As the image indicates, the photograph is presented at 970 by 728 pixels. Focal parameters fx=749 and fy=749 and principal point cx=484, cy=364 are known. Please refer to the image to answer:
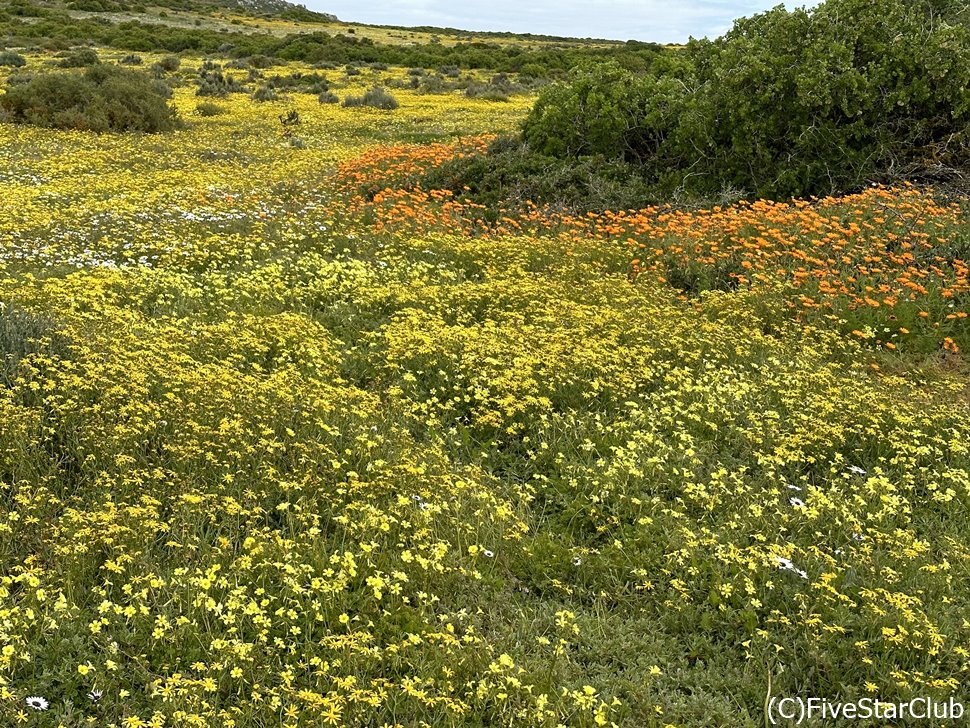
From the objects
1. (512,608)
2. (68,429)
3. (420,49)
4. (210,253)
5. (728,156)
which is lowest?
(512,608)

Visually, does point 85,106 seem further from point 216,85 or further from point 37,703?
point 37,703

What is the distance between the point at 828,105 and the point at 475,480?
965 centimetres

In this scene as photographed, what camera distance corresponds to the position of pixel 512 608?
393 centimetres

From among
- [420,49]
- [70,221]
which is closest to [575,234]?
[70,221]

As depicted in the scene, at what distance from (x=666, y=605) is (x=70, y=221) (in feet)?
29.5

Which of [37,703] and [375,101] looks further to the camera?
[375,101]

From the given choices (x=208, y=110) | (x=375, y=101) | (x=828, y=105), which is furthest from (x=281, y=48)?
(x=828, y=105)

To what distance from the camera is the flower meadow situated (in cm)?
336

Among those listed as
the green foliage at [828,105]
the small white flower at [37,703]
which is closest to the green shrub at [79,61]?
the green foliage at [828,105]

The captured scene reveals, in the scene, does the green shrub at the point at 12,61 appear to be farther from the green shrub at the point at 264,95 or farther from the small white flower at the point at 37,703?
the small white flower at the point at 37,703

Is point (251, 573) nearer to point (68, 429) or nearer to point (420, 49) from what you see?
point (68, 429)

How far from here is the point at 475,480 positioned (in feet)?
16.1

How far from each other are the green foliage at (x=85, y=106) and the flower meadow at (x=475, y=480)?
993 cm

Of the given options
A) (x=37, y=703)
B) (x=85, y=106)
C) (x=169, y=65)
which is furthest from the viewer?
(x=169, y=65)
